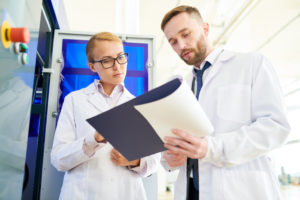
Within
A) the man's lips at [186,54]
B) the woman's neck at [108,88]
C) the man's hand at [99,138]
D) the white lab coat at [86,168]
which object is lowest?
the white lab coat at [86,168]

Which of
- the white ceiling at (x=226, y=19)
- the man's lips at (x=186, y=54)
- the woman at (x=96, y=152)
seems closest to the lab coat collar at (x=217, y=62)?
the man's lips at (x=186, y=54)

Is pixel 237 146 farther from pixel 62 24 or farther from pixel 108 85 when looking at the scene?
pixel 62 24

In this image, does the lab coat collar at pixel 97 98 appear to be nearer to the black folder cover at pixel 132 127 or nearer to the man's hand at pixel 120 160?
the man's hand at pixel 120 160

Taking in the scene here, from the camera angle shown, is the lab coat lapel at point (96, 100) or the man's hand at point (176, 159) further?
the lab coat lapel at point (96, 100)

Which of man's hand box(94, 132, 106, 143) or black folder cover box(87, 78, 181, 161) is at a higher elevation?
black folder cover box(87, 78, 181, 161)

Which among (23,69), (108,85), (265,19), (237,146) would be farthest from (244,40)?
(23,69)

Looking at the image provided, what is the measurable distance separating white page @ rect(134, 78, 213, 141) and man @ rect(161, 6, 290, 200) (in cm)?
3

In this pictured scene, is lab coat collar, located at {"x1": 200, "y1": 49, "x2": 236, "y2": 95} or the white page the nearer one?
the white page

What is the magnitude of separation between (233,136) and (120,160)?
54 cm

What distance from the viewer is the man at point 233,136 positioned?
0.85 m

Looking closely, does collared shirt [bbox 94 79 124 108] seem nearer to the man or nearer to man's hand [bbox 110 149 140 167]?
man's hand [bbox 110 149 140 167]

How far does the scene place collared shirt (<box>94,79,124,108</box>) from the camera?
1347mm

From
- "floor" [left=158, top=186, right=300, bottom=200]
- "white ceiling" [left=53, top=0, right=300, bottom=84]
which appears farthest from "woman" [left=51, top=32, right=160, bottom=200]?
"floor" [left=158, top=186, right=300, bottom=200]

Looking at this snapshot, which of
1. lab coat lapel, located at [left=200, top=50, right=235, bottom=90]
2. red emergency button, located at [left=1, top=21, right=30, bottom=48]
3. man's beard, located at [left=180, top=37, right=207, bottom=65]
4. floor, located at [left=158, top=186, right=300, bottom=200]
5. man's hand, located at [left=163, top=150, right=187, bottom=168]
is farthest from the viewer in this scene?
floor, located at [left=158, top=186, right=300, bottom=200]
